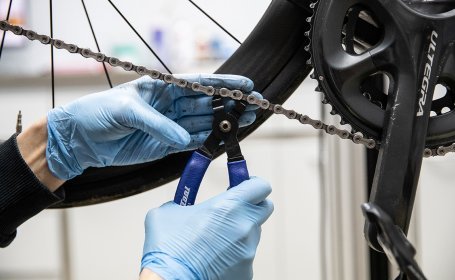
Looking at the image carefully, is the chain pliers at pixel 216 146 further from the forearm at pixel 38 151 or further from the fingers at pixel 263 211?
the forearm at pixel 38 151

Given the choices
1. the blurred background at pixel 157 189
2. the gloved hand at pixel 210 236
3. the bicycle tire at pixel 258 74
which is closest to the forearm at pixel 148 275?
the gloved hand at pixel 210 236

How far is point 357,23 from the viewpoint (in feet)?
1.63

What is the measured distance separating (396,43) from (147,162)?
289mm

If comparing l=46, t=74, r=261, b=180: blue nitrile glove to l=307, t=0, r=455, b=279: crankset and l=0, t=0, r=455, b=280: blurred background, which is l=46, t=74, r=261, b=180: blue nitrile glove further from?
l=0, t=0, r=455, b=280: blurred background

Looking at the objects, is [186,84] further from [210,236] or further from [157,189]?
[157,189]

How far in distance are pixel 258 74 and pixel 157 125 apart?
0.39 feet

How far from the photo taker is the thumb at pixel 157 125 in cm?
52

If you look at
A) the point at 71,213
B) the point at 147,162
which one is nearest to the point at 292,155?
the point at 71,213

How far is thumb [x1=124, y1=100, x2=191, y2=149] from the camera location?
521 mm

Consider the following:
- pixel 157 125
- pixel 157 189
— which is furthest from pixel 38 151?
pixel 157 189

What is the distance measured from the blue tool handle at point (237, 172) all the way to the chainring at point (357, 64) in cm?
Result: 10

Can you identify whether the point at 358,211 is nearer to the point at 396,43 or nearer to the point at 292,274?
the point at 292,274

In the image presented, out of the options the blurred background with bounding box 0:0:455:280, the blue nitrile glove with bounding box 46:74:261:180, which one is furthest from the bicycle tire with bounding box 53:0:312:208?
the blurred background with bounding box 0:0:455:280

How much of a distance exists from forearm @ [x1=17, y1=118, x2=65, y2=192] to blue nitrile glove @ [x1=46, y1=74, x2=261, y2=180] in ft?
0.04
